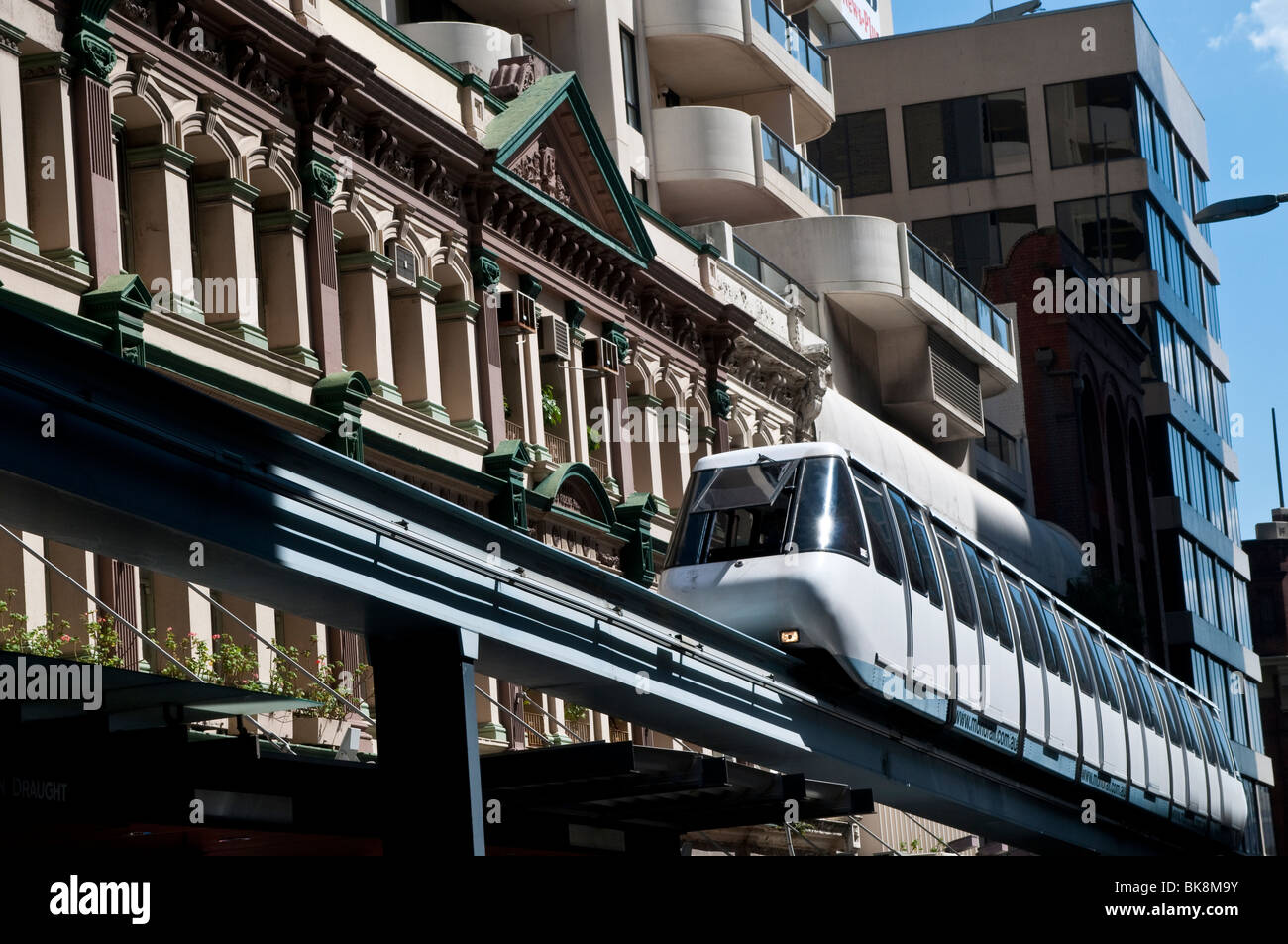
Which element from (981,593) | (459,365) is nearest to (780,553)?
(981,593)

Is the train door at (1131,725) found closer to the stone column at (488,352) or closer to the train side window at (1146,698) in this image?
the train side window at (1146,698)

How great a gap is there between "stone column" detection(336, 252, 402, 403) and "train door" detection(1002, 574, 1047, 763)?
8.07m

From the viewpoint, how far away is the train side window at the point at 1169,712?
34.0 m

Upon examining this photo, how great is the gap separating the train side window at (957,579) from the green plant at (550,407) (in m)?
10.2

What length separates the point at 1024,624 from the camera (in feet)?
83.8

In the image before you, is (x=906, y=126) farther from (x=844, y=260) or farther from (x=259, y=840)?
(x=259, y=840)

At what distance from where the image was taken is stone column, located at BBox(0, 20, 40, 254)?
68.6 ft

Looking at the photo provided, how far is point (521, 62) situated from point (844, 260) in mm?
12503

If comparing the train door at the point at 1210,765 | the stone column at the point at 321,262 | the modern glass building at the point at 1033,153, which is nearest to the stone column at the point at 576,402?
the stone column at the point at 321,262

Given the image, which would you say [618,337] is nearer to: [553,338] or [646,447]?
[646,447]

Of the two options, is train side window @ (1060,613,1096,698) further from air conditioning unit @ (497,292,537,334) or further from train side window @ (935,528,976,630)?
air conditioning unit @ (497,292,537,334)

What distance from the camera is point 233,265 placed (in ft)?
80.5

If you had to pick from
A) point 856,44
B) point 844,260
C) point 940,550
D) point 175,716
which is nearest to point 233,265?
point 940,550

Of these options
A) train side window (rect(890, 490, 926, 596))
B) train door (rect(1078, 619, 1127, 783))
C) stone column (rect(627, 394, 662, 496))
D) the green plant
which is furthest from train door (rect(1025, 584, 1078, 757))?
stone column (rect(627, 394, 662, 496))
